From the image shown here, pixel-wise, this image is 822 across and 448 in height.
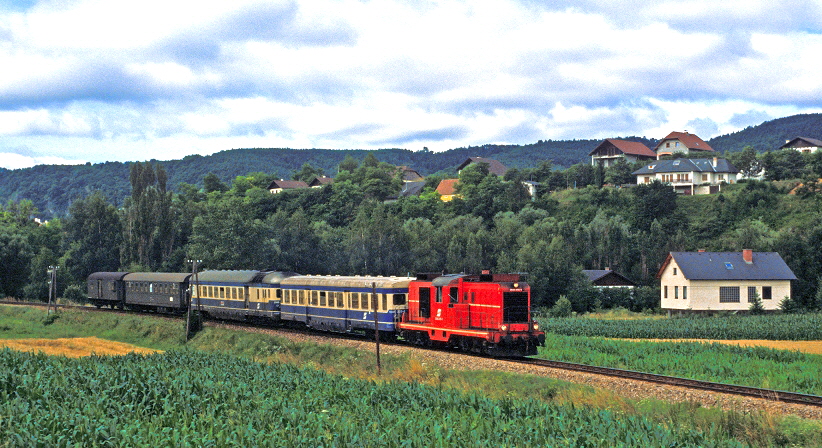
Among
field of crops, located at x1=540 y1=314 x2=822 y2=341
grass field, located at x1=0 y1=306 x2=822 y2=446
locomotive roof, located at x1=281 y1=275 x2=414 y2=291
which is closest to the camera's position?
grass field, located at x1=0 y1=306 x2=822 y2=446

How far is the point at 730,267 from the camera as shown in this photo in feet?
260

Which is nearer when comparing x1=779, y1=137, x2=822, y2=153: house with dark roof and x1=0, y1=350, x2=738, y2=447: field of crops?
x1=0, y1=350, x2=738, y2=447: field of crops

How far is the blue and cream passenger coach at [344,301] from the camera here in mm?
41500

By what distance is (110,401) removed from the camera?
22.7 meters

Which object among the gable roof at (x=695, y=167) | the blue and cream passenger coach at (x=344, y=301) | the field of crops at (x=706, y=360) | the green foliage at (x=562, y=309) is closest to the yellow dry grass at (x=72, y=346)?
the blue and cream passenger coach at (x=344, y=301)

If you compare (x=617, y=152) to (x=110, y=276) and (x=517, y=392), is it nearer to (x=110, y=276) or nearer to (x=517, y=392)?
(x=110, y=276)

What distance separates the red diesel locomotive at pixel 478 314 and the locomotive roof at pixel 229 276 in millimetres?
19307

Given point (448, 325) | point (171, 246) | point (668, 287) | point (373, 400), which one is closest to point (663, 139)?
point (668, 287)

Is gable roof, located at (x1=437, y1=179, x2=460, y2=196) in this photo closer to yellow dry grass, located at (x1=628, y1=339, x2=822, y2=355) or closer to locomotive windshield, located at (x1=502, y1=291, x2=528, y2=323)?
yellow dry grass, located at (x1=628, y1=339, x2=822, y2=355)

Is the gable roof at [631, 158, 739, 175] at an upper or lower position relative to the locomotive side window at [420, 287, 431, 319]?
upper

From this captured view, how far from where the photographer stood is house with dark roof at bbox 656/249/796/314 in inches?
3073

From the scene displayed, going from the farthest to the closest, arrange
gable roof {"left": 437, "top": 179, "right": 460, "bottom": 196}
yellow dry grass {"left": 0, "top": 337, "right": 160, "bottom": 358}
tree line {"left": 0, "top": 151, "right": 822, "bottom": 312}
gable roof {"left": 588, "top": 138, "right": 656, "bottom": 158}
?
1. gable roof {"left": 588, "top": 138, "right": 656, "bottom": 158}
2. gable roof {"left": 437, "top": 179, "right": 460, "bottom": 196}
3. tree line {"left": 0, "top": 151, "right": 822, "bottom": 312}
4. yellow dry grass {"left": 0, "top": 337, "right": 160, "bottom": 358}

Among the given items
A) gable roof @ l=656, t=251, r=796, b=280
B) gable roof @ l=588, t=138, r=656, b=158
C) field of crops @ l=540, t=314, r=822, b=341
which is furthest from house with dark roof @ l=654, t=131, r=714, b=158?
field of crops @ l=540, t=314, r=822, b=341

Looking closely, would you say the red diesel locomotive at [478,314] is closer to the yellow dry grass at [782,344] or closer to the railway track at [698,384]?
the railway track at [698,384]
